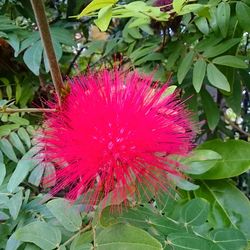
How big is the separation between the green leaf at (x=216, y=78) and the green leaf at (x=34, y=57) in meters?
0.35

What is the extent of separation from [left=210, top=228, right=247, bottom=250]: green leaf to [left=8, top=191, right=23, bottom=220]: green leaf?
0.27 meters

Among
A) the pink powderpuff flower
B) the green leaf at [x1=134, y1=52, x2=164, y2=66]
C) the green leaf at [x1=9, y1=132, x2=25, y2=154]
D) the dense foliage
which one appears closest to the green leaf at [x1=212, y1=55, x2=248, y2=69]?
the dense foliage

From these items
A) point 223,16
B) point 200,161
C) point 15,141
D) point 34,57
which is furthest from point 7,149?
point 223,16

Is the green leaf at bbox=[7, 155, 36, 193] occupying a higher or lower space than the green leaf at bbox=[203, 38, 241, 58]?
lower

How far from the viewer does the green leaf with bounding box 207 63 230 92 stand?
2.67ft

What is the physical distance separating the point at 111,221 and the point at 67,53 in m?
0.84

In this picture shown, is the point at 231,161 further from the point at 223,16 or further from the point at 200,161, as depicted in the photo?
the point at 223,16

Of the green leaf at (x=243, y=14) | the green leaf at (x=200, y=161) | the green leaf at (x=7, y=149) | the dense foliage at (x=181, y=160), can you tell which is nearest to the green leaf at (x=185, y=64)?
the dense foliage at (x=181, y=160)

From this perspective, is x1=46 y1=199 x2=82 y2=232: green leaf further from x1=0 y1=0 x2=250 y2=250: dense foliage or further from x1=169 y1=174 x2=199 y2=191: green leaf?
x1=169 y1=174 x2=199 y2=191: green leaf

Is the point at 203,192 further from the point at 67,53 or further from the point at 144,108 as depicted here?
the point at 67,53

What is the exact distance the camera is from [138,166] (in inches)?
21.7

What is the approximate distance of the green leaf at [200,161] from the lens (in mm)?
664

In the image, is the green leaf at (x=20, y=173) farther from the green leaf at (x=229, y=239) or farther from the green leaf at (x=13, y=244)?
the green leaf at (x=229, y=239)

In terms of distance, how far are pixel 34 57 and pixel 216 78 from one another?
0.38m
